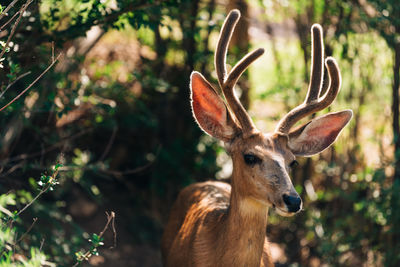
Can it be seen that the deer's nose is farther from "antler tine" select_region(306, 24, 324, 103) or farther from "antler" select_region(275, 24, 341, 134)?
"antler tine" select_region(306, 24, 324, 103)

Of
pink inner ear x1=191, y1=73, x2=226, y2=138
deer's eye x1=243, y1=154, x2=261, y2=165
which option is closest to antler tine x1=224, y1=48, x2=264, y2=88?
pink inner ear x1=191, y1=73, x2=226, y2=138

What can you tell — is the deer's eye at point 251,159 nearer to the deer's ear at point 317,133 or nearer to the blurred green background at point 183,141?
the deer's ear at point 317,133

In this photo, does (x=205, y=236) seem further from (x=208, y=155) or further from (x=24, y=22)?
(x=208, y=155)

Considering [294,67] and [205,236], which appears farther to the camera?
[294,67]

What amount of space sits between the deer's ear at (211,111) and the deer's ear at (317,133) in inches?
18.8

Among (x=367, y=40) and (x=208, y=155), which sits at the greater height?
(x=367, y=40)

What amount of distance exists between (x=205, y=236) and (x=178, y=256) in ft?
1.28

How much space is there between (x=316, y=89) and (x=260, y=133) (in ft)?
1.97

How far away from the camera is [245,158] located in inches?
166

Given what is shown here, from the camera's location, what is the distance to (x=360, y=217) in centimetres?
662

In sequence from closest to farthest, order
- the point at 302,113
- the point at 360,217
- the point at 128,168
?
the point at 302,113 < the point at 360,217 < the point at 128,168

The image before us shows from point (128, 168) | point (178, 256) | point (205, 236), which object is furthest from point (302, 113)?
point (128, 168)

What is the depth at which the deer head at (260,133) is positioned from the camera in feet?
13.2

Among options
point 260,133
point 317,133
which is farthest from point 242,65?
point 317,133
